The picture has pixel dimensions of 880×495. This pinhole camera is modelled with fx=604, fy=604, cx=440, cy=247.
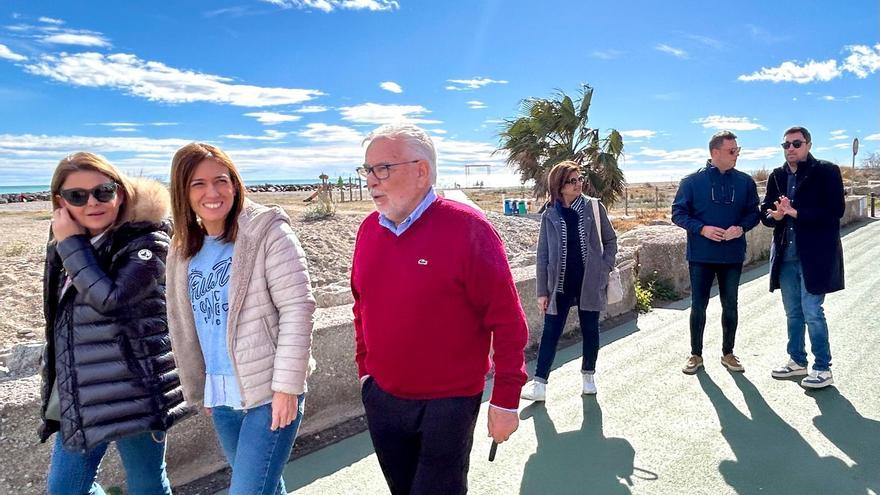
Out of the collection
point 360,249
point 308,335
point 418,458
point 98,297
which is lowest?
point 418,458

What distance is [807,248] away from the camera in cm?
431

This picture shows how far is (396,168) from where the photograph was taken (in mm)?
2061

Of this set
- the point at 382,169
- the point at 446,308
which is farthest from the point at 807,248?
the point at 382,169

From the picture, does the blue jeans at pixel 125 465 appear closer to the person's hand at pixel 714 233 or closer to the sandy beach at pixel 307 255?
the person's hand at pixel 714 233

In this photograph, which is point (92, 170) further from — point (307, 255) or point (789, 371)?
point (307, 255)

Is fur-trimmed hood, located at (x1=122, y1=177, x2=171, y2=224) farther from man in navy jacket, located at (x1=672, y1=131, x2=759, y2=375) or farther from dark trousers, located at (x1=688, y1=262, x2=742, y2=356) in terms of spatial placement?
dark trousers, located at (x1=688, y1=262, x2=742, y2=356)

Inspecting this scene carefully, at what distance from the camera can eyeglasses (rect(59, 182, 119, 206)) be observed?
231cm

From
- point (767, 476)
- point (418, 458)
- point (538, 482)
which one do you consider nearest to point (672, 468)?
point (767, 476)

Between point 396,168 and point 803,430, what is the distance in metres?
3.04

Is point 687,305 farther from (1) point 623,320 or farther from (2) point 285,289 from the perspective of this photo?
(2) point 285,289

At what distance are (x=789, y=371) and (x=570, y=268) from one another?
1813 millimetres

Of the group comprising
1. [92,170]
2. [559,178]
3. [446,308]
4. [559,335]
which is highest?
[92,170]

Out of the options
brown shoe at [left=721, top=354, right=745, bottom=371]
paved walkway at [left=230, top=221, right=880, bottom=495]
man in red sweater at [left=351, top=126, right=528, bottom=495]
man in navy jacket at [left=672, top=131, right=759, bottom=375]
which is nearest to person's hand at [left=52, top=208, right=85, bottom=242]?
man in red sweater at [left=351, top=126, right=528, bottom=495]

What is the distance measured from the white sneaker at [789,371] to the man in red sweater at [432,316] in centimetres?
328
